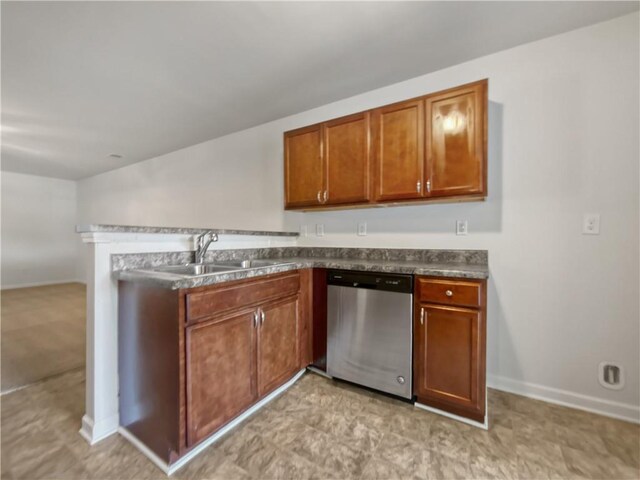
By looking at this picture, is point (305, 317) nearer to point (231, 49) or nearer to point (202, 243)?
point (202, 243)

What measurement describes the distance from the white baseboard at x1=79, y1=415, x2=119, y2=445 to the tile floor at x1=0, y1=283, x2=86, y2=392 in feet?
3.18

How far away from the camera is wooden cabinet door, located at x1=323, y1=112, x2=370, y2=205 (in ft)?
6.97

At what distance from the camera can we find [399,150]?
6.53 feet

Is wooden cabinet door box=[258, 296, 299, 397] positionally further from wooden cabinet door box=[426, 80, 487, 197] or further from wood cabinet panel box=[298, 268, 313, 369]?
wooden cabinet door box=[426, 80, 487, 197]

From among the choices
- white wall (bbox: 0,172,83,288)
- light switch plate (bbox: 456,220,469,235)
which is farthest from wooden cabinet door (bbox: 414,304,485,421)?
white wall (bbox: 0,172,83,288)

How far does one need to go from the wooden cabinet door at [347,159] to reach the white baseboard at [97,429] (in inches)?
76.1

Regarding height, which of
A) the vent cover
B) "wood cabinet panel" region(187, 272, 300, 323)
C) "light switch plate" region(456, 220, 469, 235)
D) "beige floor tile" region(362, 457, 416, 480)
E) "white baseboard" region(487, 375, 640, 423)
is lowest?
"beige floor tile" region(362, 457, 416, 480)

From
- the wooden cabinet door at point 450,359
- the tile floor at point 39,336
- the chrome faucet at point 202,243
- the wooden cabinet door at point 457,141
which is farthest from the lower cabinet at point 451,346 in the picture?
the tile floor at point 39,336

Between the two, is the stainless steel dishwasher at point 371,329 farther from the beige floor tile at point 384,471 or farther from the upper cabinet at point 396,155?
the upper cabinet at point 396,155

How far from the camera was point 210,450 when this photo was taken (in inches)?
55.2

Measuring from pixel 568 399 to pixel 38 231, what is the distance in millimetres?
8333

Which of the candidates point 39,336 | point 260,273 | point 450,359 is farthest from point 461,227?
point 39,336

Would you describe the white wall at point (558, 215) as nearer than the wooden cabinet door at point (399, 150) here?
Yes

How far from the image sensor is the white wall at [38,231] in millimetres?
5316
